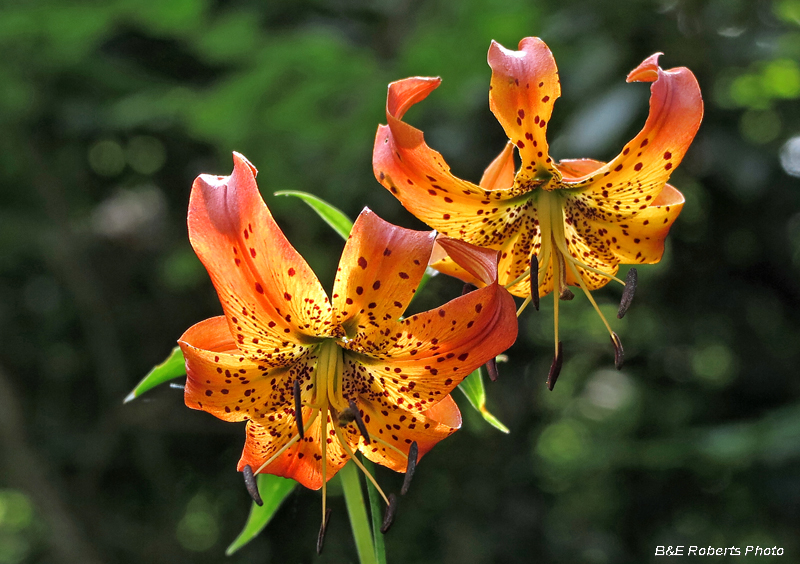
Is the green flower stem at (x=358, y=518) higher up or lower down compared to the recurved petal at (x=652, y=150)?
lower down

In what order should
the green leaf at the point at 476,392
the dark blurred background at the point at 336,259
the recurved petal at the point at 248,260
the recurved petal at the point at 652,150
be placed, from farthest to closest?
the dark blurred background at the point at 336,259
the green leaf at the point at 476,392
the recurved petal at the point at 652,150
the recurved petal at the point at 248,260

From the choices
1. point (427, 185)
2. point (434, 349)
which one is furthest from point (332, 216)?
point (434, 349)

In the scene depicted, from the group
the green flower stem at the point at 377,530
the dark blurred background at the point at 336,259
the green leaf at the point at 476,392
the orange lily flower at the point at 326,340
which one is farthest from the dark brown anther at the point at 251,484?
the dark blurred background at the point at 336,259

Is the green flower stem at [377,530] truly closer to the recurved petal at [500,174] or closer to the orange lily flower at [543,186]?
the orange lily flower at [543,186]

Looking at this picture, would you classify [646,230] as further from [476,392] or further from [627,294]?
[476,392]

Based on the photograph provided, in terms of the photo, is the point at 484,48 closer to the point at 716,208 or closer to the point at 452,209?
the point at 716,208

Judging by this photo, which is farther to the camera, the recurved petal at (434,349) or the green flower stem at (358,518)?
the green flower stem at (358,518)

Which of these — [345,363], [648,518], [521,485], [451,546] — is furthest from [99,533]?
[345,363]
